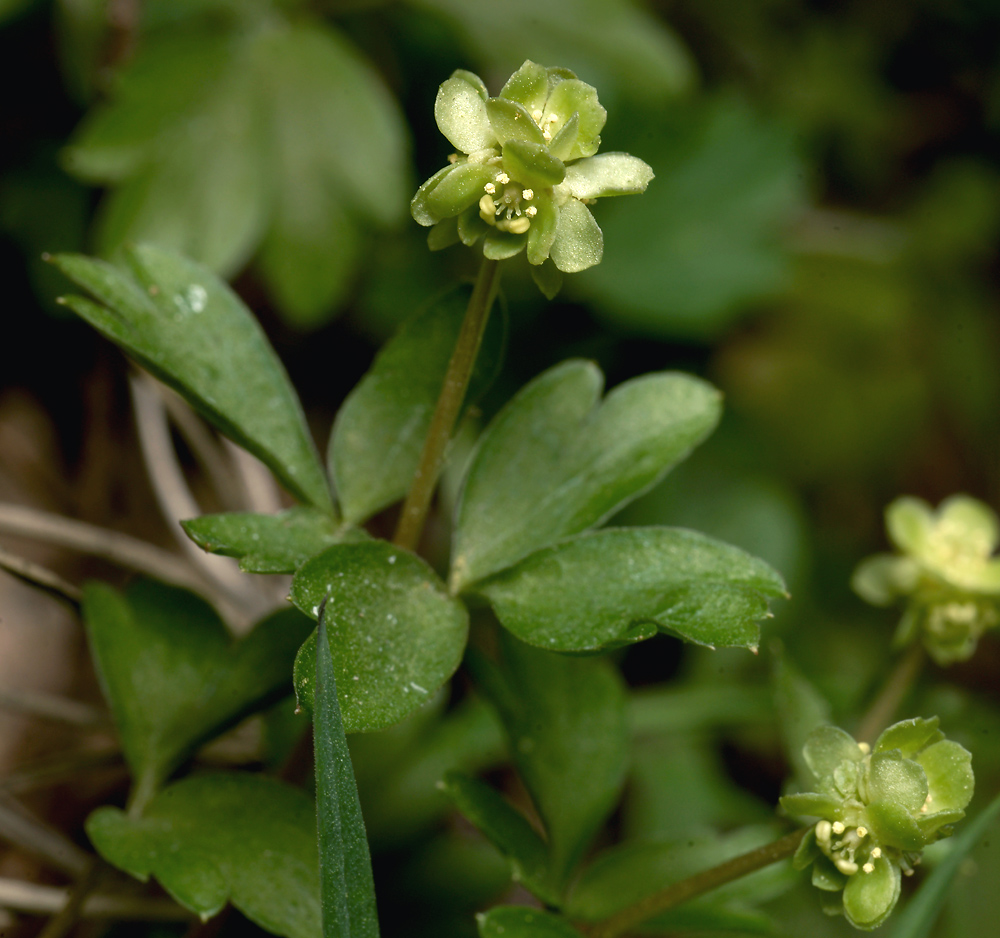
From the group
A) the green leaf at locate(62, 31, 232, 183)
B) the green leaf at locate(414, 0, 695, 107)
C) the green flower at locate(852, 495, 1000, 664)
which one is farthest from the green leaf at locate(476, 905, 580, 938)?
the green leaf at locate(414, 0, 695, 107)

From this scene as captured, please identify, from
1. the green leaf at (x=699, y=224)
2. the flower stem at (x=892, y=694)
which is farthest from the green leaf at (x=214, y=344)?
the green leaf at (x=699, y=224)

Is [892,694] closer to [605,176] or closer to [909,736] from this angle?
[909,736]

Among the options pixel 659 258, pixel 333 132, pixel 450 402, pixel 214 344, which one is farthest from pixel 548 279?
pixel 659 258

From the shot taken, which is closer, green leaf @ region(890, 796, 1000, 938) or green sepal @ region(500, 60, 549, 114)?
green sepal @ region(500, 60, 549, 114)

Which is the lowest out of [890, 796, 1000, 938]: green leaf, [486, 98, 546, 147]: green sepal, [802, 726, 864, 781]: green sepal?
[890, 796, 1000, 938]: green leaf

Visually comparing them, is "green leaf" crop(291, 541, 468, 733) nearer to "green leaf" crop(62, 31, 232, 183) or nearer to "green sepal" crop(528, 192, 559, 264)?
"green sepal" crop(528, 192, 559, 264)
